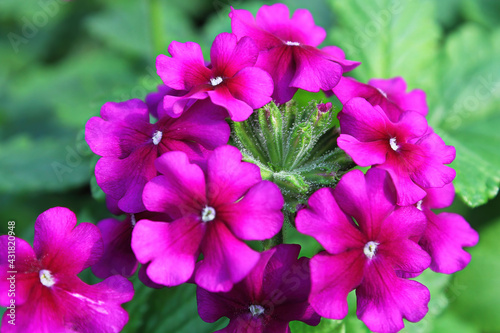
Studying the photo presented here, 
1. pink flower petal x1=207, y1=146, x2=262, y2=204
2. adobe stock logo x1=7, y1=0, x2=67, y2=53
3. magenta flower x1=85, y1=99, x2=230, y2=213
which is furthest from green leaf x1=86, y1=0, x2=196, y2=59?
pink flower petal x1=207, y1=146, x2=262, y2=204

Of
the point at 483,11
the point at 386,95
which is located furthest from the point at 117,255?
the point at 483,11

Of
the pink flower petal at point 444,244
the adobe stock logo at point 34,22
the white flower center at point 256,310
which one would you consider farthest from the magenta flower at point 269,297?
the adobe stock logo at point 34,22

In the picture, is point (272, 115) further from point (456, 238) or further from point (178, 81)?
point (456, 238)

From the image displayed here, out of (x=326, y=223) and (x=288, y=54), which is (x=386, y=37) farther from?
(x=326, y=223)

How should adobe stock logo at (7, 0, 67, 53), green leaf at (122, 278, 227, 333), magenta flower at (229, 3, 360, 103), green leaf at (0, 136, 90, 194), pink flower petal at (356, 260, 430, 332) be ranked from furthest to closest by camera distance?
adobe stock logo at (7, 0, 67, 53) → green leaf at (0, 136, 90, 194) → green leaf at (122, 278, 227, 333) → magenta flower at (229, 3, 360, 103) → pink flower petal at (356, 260, 430, 332)

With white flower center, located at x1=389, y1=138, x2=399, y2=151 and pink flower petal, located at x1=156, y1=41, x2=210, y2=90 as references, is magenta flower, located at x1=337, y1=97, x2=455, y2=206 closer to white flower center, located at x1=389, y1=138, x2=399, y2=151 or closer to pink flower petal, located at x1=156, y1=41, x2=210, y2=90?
white flower center, located at x1=389, y1=138, x2=399, y2=151

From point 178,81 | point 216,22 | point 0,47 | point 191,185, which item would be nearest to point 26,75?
point 0,47
